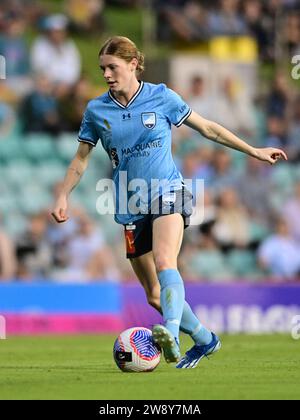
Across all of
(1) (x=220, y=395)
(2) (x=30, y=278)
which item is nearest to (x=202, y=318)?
(2) (x=30, y=278)

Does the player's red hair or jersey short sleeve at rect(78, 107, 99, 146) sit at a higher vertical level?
the player's red hair

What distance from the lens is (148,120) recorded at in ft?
29.4

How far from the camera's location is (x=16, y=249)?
16.7 m

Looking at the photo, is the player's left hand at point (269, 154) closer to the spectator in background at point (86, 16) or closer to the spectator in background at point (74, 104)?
the spectator in background at point (74, 104)

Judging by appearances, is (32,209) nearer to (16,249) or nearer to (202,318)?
(16,249)

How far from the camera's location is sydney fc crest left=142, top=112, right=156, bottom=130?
8.95 meters

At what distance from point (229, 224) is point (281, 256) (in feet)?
3.02

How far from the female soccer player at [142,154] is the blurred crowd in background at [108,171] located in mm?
7400

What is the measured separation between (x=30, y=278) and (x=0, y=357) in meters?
5.77

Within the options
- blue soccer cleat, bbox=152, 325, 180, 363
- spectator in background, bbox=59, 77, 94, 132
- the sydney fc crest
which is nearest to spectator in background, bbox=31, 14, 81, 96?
spectator in background, bbox=59, 77, 94, 132

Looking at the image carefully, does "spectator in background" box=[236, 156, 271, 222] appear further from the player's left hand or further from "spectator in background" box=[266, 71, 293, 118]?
the player's left hand

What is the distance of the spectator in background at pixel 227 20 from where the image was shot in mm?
21219

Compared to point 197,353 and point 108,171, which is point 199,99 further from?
point 197,353

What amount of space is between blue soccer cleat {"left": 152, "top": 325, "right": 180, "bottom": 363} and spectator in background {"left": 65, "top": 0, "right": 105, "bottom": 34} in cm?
1414
